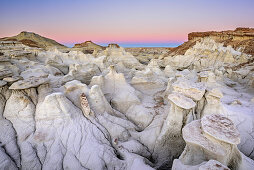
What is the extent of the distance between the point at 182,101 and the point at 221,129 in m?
2.07

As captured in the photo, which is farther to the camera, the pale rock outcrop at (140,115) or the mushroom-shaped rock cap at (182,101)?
the pale rock outcrop at (140,115)

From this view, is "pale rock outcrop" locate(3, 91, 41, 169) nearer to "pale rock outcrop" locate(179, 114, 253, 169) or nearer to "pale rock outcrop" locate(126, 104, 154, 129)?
"pale rock outcrop" locate(126, 104, 154, 129)

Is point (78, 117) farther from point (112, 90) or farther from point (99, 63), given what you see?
point (99, 63)

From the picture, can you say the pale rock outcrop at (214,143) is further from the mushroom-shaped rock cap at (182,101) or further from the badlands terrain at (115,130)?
the mushroom-shaped rock cap at (182,101)

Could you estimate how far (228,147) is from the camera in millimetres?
4039

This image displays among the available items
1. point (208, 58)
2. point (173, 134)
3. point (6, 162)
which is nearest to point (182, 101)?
point (173, 134)

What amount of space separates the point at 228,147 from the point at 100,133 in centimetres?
490

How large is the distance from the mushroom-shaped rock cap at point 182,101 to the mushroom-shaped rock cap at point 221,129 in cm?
127

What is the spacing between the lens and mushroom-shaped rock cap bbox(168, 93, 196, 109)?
19.3ft

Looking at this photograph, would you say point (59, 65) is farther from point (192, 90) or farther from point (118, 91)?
point (192, 90)

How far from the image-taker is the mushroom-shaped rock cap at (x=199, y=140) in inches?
157

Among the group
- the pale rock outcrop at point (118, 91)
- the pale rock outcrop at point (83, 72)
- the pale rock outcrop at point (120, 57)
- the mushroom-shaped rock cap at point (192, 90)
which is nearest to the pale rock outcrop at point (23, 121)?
the pale rock outcrop at point (118, 91)

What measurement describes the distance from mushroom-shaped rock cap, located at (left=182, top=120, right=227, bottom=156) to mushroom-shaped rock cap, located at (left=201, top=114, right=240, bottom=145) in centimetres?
32

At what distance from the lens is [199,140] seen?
14.0 ft
